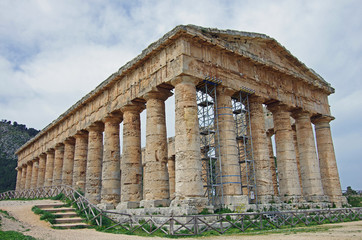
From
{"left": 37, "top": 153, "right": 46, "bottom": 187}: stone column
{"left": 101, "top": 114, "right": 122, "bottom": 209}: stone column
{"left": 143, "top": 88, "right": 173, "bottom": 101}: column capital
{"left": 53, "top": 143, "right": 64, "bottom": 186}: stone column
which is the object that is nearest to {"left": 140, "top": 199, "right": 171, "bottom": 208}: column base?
{"left": 101, "top": 114, "right": 122, "bottom": 209}: stone column

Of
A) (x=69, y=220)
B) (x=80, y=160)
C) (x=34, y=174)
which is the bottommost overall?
(x=69, y=220)

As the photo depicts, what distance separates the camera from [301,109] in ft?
70.5

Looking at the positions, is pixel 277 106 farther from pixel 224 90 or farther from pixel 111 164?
pixel 111 164

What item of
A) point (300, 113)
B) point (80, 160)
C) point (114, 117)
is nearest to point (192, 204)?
point (114, 117)

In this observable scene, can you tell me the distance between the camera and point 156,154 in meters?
16.5

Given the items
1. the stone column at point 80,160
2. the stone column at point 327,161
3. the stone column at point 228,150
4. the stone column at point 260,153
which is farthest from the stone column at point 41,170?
the stone column at point 327,161

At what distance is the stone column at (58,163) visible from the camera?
28703 millimetres

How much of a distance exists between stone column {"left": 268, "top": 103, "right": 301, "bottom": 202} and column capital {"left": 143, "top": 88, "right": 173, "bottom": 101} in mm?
7298

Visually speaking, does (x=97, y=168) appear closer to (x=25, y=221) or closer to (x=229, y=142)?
(x=25, y=221)

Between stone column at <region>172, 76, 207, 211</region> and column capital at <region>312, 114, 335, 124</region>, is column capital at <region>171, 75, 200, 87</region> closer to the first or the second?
stone column at <region>172, 76, 207, 211</region>

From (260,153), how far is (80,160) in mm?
14837

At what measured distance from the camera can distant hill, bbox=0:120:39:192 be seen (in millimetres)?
64244

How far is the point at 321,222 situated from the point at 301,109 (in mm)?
8830

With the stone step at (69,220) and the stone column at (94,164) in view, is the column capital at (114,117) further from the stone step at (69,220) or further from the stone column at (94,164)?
the stone step at (69,220)
